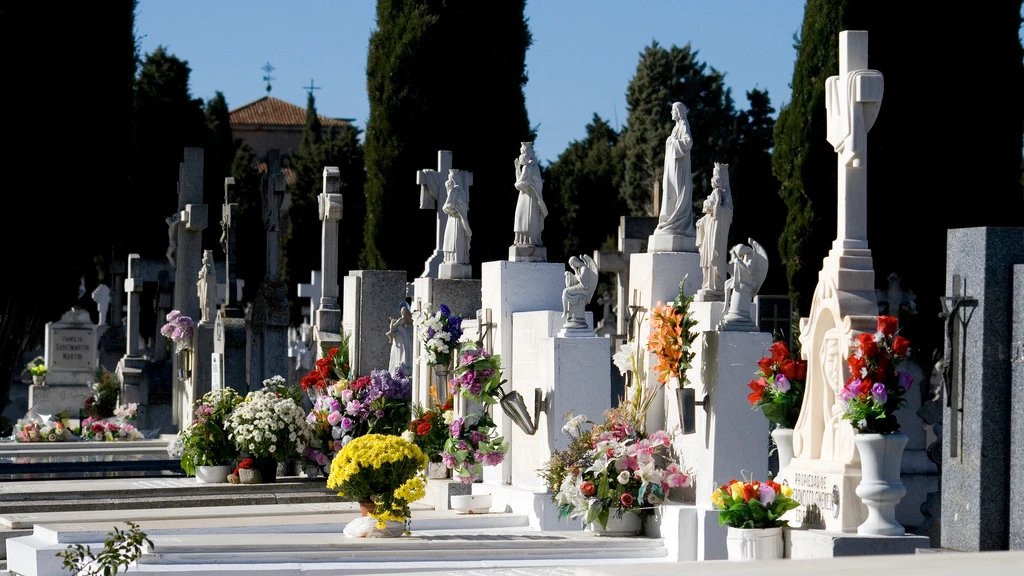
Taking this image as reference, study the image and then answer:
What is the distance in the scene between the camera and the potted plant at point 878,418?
829 centimetres

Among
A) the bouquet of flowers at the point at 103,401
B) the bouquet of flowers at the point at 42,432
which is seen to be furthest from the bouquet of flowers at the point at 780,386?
the bouquet of flowers at the point at 103,401

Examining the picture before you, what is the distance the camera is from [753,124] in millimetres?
39094

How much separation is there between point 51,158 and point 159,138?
1913cm

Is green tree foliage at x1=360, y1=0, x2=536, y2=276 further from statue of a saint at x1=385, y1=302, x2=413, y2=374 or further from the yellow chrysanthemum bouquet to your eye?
the yellow chrysanthemum bouquet

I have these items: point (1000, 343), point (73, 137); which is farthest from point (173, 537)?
point (73, 137)

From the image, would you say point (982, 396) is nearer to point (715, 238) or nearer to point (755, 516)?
point (755, 516)

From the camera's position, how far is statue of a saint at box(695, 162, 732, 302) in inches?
428

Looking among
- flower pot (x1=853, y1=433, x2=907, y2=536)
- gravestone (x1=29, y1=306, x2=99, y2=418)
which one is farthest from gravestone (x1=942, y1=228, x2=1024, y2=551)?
gravestone (x1=29, y1=306, x2=99, y2=418)

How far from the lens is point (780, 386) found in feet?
30.4

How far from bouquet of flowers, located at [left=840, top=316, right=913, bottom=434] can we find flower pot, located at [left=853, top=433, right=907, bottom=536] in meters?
0.08

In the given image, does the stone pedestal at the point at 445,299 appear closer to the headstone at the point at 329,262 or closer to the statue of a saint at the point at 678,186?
the statue of a saint at the point at 678,186

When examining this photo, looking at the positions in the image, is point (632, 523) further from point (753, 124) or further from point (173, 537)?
point (753, 124)

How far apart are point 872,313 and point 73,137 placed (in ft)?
55.4

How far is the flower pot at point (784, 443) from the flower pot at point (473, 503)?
3795 mm
